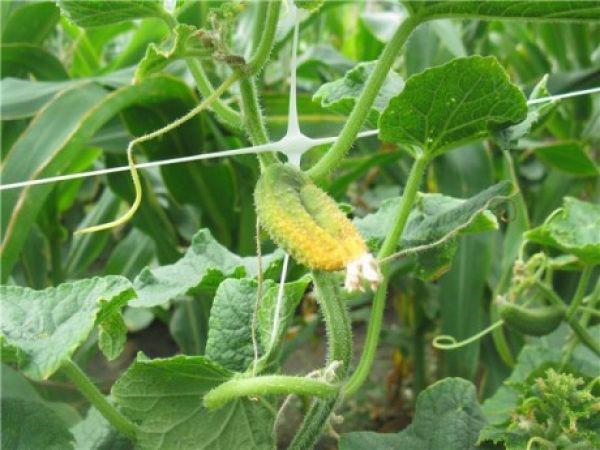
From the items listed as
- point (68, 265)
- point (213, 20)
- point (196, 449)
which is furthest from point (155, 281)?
point (68, 265)

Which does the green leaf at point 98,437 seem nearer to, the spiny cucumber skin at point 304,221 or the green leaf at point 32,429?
the green leaf at point 32,429

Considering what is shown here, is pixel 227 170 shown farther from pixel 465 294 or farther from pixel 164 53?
pixel 164 53

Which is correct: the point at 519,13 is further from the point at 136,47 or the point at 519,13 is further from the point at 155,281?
the point at 136,47

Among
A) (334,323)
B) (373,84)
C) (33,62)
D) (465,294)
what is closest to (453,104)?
(373,84)

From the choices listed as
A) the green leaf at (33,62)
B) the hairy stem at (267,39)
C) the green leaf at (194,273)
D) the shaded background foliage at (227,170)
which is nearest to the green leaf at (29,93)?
the shaded background foliage at (227,170)

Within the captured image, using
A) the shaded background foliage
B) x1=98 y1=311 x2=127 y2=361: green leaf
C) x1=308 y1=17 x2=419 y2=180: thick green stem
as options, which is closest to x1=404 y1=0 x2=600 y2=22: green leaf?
x1=308 y1=17 x2=419 y2=180: thick green stem

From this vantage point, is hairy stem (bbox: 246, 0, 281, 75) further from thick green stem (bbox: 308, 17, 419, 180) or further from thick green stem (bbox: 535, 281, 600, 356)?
thick green stem (bbox: 535, 281, 600, 356)
